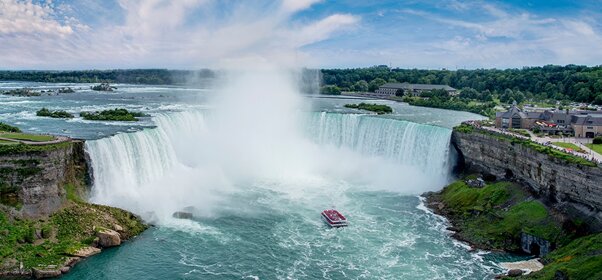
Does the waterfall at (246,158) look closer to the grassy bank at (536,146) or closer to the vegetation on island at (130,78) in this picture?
the grassy bank at (536,146)

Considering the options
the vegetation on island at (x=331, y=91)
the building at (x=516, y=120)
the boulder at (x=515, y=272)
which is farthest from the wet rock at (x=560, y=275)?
the vegetation on island at (x=331, y=91)

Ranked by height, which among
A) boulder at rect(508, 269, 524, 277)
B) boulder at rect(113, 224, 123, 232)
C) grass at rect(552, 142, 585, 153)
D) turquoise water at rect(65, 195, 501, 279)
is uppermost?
grass at rect(552, 142, 585, 153)

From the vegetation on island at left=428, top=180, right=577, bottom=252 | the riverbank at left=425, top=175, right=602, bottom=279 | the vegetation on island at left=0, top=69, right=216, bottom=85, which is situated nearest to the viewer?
the riverbank at left=425, top=175, right=602, bottom=279

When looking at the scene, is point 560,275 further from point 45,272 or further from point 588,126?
point 588,126

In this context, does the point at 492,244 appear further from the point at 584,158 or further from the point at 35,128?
the point at 35,128

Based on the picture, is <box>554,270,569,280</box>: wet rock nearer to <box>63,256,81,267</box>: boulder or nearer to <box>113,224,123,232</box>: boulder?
<box>113,224,123,232</box>: boulder

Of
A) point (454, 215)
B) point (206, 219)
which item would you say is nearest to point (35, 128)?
point (206, 219)

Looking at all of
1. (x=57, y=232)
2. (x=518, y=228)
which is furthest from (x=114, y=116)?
(x=518, y=228)

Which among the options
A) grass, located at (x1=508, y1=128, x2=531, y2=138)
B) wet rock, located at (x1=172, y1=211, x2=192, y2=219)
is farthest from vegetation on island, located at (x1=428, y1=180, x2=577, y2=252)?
wet rock, located at (x1=172, y1=211, x2=192, y2=219)
